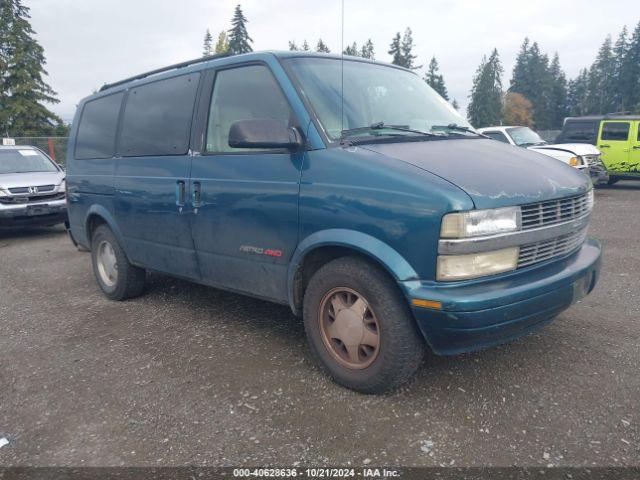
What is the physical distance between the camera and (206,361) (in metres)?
3.55

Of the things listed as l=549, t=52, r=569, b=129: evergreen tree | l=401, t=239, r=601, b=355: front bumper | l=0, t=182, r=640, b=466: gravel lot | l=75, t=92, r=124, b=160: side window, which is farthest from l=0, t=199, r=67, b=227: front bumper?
l=549, t=52, r=569, b=129: evergreen tree

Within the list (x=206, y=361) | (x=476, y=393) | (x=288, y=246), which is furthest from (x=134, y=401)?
(x=476, y=393)

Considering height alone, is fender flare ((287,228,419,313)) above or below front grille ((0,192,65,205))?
above

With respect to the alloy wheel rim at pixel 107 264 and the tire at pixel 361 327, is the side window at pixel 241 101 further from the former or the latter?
the alloy wheel rim at pixel 107 264

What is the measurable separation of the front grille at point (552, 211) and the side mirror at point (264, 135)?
1365mm

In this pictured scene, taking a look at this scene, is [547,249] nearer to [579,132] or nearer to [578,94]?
[579,132]

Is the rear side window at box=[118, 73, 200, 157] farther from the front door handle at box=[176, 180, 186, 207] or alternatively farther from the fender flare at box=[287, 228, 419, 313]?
the fender flare at box=[287, 228, 419, 313]

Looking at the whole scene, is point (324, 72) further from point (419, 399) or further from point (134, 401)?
point (134, 401)

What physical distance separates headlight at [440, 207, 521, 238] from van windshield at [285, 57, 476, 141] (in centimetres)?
96

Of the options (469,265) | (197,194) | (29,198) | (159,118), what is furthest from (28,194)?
(469,265)

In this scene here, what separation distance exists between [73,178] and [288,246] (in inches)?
131

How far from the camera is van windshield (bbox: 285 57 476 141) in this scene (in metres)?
3.22

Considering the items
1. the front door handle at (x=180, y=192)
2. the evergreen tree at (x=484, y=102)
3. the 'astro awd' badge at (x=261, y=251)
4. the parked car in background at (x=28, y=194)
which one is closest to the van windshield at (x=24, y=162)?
the parked car in background at (x=28, y=194)

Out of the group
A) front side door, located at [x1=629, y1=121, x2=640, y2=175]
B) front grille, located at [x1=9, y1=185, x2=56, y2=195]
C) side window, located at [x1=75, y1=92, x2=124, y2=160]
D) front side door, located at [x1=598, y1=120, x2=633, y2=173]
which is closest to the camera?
side window, located at [x1=75, y1=92, x2=124, y2=160]
